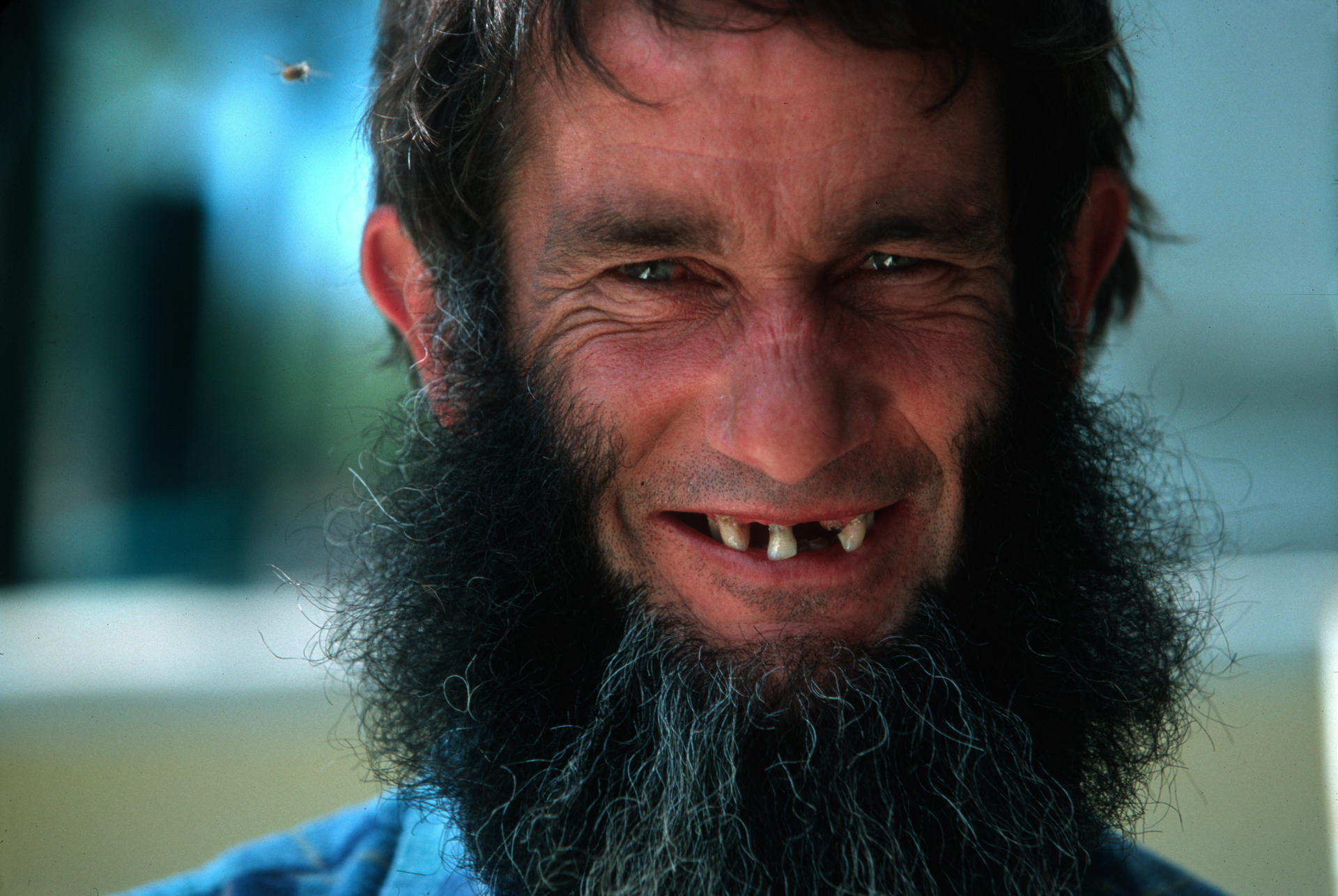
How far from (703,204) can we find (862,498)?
50cm

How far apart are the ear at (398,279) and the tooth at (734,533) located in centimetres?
68

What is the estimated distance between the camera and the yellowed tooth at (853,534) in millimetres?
1416

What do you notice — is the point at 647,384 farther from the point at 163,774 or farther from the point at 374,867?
the point at 163,774

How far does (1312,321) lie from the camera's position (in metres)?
3.66

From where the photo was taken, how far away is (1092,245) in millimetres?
1849

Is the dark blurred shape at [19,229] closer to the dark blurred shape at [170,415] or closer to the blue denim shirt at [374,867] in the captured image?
the dark blurred shape at [170,415]

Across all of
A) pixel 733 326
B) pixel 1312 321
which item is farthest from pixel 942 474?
pixel 1312 321

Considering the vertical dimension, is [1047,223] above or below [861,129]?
below

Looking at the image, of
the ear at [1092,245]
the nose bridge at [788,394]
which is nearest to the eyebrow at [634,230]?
the nose bridge at [788,394]

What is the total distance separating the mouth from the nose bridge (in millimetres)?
127

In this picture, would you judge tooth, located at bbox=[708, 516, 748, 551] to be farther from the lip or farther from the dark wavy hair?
the dark wavy hair

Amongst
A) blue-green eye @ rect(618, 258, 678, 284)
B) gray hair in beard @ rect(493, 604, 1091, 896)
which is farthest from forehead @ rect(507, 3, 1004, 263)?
gray hair in beard @ rect(493, 604, 1091, 896)

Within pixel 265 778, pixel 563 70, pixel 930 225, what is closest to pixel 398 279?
pixel 563 70

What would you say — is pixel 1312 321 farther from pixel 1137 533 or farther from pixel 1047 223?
pixel 1047 223
